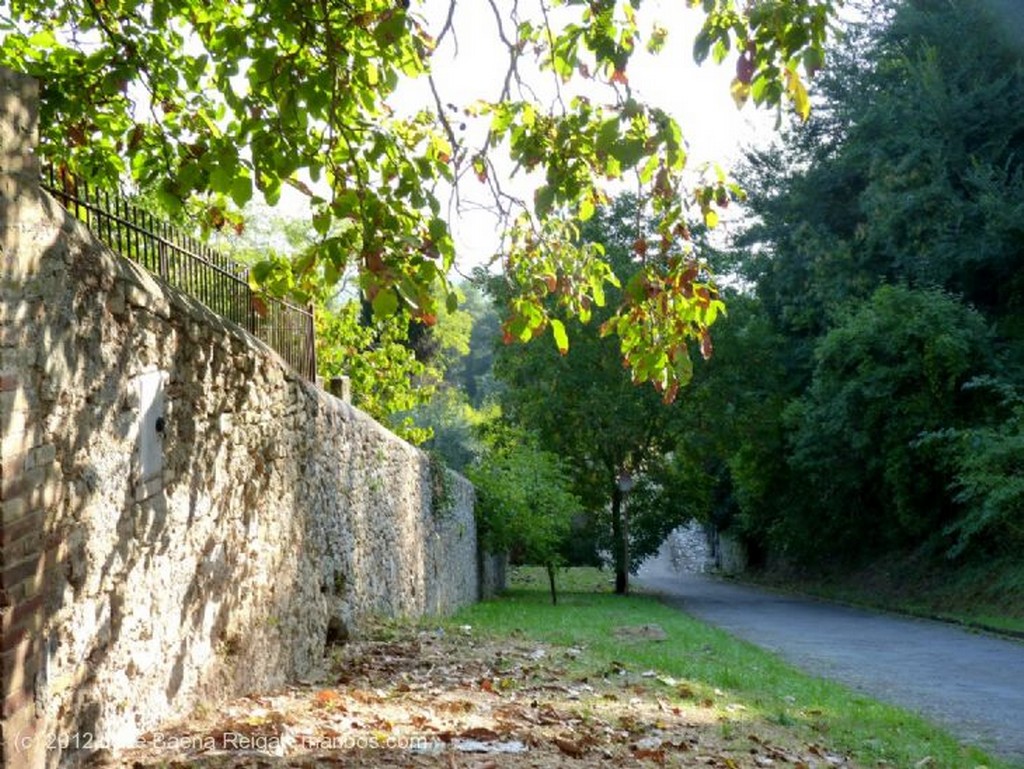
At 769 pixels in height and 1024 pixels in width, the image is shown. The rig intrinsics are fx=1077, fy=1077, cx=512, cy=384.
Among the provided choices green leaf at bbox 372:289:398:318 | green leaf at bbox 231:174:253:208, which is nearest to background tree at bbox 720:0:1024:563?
green leaf at bbox 372:289:398:318

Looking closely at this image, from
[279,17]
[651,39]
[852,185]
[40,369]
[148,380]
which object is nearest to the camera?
[40,369]

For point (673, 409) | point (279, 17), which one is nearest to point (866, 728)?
point (279, 17)

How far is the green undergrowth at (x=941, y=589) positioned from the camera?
808 inches

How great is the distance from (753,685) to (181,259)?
6.70 meters

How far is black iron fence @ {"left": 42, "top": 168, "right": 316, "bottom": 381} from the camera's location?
5570 millimetres

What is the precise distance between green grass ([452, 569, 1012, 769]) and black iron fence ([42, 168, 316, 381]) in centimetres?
420

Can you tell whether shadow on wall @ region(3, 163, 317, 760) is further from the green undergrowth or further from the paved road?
the green undergrowth

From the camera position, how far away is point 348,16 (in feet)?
21.8

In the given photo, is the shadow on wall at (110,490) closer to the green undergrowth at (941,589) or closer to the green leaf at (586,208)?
the green leaf at (586,208)

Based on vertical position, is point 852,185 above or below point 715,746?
above

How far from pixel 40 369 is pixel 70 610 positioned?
3.32 ft

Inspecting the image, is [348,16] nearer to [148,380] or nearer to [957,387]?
[148,380]

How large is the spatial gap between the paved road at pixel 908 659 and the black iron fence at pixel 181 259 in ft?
21.4

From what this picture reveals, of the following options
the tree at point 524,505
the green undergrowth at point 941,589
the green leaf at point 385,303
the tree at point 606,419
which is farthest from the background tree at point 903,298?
the green leaf at point 385,303
